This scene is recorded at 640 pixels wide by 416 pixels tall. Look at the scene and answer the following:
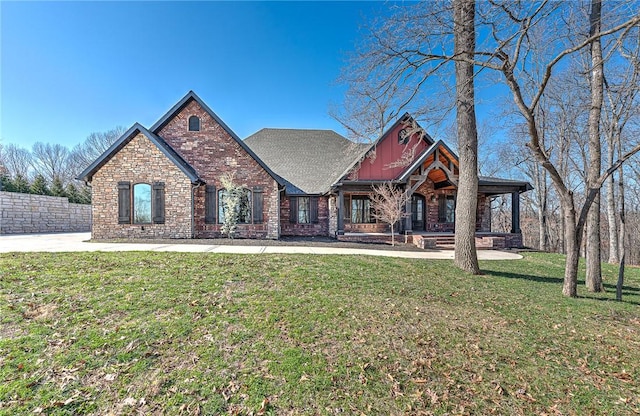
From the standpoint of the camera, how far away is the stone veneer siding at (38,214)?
615 inches

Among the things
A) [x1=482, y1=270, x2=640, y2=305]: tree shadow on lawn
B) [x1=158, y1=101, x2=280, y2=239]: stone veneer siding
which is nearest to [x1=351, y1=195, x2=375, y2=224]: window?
[x1=158, y1=101, x2=280, y2=239]: stone veneer siding

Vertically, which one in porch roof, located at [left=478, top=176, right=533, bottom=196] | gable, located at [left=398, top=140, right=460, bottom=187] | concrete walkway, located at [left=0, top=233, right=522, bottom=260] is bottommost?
concrete walkway, located at [left=0, top=233, right=522, bottom=260]

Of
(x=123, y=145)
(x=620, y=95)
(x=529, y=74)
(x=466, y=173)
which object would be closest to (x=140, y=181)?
(x=123, y=145)

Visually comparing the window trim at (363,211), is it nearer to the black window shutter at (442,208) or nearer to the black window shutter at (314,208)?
the black window shutter at (314,208)

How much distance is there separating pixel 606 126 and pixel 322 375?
16099 mm

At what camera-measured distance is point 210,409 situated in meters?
2.56

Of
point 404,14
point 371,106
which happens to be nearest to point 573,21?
point 404,14

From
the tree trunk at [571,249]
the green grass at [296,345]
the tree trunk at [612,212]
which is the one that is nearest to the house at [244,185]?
the tree trunk at [612,212]

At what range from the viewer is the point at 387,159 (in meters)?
15.5

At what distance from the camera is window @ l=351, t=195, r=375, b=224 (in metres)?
16.6

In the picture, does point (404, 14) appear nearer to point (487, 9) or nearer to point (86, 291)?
point (487, 9)

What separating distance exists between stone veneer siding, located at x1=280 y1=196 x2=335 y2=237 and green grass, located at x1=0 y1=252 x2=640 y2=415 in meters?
9.69

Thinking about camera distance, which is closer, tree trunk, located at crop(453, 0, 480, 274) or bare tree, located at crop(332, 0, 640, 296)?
bare tree, located at crop(332, 0, 640, 296)

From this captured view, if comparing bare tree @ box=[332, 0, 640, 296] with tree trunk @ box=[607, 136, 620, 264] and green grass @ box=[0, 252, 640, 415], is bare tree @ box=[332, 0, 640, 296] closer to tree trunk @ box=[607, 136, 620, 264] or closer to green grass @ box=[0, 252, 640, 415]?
green grass @ box=[0, 252, 640, 415]
